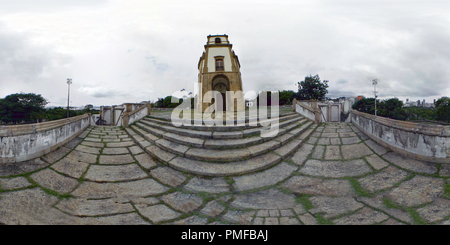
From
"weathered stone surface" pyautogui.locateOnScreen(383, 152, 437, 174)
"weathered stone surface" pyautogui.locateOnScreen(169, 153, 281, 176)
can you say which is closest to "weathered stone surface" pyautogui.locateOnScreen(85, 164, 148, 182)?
"weathered stone surface" pyautogui.locateOnScreen(169, 153, 281, 176)

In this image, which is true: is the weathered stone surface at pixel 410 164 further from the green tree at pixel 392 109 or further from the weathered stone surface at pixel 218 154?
the green tree at pixel 392 109

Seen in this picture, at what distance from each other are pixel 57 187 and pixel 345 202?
4752mm

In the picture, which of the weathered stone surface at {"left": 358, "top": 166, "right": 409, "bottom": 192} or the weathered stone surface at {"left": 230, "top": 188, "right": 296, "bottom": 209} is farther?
the weathered stone surface at {"left": 358, "top": 166, "right": 409, "bottom": 192}

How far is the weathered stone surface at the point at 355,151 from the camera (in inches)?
166

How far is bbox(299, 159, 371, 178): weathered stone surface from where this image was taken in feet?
11.7

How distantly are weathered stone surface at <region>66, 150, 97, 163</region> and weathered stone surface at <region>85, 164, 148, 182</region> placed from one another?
0.41 m

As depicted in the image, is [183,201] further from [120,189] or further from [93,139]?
[93,139]

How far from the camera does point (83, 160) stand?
13.5 ft

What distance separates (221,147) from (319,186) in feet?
7.79

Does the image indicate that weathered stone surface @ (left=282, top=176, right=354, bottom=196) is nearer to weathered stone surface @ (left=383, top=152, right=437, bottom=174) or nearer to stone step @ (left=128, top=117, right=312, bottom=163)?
stone step @ (left=128, top=117, right=312, bottom=163)

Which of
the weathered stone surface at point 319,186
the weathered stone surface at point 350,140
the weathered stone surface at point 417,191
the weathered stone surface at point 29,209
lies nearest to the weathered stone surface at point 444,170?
the weathered stone surface at point 417,191

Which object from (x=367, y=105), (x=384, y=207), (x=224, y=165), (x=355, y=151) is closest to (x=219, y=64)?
(x=224, y=165)

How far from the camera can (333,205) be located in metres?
2.59

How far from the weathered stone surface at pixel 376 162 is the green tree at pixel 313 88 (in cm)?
2710
